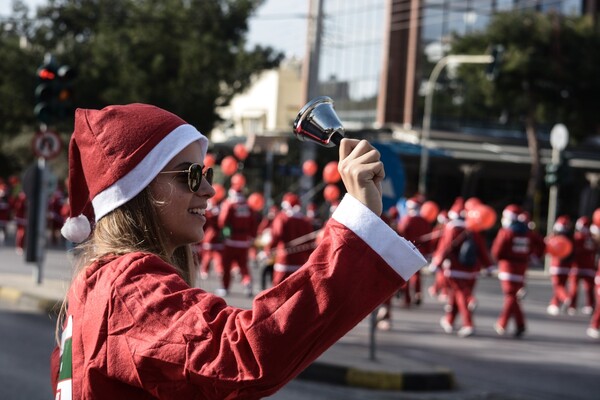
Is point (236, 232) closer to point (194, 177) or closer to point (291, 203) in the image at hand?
point (291, 203)

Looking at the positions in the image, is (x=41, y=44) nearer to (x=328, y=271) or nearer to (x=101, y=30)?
(x=101, y=30)

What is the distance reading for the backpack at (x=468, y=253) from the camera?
588 inches

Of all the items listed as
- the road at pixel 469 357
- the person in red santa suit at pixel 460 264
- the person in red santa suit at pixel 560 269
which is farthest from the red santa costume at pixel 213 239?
the person in red santa suit at pixel 560 269

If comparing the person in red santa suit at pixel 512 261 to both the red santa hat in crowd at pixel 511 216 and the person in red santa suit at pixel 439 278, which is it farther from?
the person in red santa suit at pixel 439 278

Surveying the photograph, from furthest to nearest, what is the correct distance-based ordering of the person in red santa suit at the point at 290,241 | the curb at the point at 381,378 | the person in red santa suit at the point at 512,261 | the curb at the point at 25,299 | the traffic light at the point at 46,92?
the person in red santa suit at the point at 290,241
the traffic light at the point at 46,92
the person in red santa suit at the point at 512,261
the curb at the point at 25,299
the curb at the point at 381,378

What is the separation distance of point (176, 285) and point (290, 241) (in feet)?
46.8

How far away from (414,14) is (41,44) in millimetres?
16343

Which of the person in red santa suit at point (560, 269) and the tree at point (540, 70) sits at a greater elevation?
the tree at point (540, 70)

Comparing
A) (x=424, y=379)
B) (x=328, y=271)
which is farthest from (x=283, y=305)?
(x=424, y=379)

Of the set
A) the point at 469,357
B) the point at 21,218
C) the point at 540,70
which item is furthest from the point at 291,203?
the point at 540,70

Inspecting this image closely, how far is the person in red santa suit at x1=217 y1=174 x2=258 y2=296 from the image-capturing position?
18.3 metres

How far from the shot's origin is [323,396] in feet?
30.2

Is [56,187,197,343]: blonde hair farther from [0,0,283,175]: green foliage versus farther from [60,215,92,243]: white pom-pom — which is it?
[0,0,283,175]: green foliage

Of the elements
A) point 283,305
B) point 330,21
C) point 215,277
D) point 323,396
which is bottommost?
point 215,277
